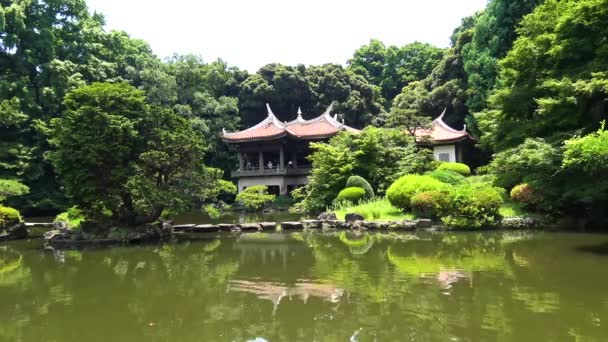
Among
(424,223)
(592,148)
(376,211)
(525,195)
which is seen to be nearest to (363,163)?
(376,211)

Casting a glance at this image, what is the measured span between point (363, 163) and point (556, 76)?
8.46 m

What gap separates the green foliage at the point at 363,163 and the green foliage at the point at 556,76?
4.90m

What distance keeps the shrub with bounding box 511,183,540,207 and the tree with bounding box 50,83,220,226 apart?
986 centimetres

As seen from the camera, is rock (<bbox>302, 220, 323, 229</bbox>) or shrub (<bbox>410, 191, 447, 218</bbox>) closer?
shrub (<bbox>410, 191, 447, 218</bbox>)

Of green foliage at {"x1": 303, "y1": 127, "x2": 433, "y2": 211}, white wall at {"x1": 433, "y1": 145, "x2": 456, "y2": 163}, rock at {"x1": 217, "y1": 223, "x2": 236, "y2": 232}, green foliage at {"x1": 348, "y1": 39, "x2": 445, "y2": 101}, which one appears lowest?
rock at {"x1": 217, "y1": 223, "x2": 236, "y2": 232}

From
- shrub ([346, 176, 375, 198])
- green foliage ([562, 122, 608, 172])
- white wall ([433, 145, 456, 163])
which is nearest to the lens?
green foliage ([562, 122, 608, 172])

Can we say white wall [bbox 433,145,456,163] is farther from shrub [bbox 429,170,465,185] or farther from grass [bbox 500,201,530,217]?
grass [bbox 500,201,530,217]

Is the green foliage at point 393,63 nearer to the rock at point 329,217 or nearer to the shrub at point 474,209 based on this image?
the rock at point 329,217

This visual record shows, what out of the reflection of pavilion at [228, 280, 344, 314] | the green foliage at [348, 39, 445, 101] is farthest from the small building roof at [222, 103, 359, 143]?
the reflection of pavilion at [228, 280, 344, 314]

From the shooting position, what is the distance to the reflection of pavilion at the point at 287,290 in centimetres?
652

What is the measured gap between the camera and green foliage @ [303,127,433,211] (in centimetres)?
2039

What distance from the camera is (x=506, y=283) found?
273 inches

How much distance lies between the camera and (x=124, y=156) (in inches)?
561

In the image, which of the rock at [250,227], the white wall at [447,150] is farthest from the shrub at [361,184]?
the white wall at [447,150]
